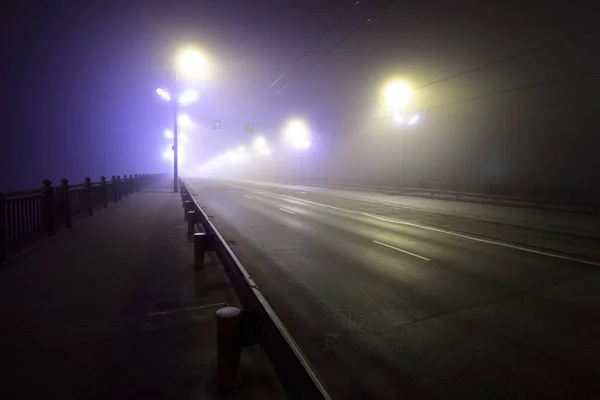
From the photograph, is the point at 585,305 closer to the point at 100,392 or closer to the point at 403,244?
the point at 403,244

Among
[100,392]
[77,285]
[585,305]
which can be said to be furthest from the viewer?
[77,285]

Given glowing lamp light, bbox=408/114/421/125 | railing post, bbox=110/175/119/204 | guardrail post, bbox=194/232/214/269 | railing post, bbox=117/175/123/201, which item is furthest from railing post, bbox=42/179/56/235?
glowing lamp light, bbox=408/114/421/125

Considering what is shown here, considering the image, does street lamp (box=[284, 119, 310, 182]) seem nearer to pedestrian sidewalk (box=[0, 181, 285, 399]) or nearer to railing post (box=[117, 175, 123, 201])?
railing post (box=[117, 175, 123, 201])

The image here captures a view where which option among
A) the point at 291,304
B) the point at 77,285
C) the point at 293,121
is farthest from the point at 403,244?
the point at 293,121

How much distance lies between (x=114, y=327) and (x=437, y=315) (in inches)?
168

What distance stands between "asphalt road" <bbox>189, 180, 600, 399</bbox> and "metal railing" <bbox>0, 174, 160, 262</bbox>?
15.6ft

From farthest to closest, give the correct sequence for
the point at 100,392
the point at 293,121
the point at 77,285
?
the point at 293,121 → the point at 77,285 → the point at 100,392

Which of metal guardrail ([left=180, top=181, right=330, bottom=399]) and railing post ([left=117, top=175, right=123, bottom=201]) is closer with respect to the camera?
metal guardrail ([left=180, top=181, right=330, bottom=399])

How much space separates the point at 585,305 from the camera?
5.22 meters

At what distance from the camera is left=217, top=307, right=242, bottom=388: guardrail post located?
9.62 ft

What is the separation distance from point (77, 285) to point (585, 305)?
805cm

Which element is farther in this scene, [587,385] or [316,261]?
[316,261]

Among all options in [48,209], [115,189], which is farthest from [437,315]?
[115,189]

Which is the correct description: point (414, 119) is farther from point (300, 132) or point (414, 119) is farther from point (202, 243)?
point (202, 243)
